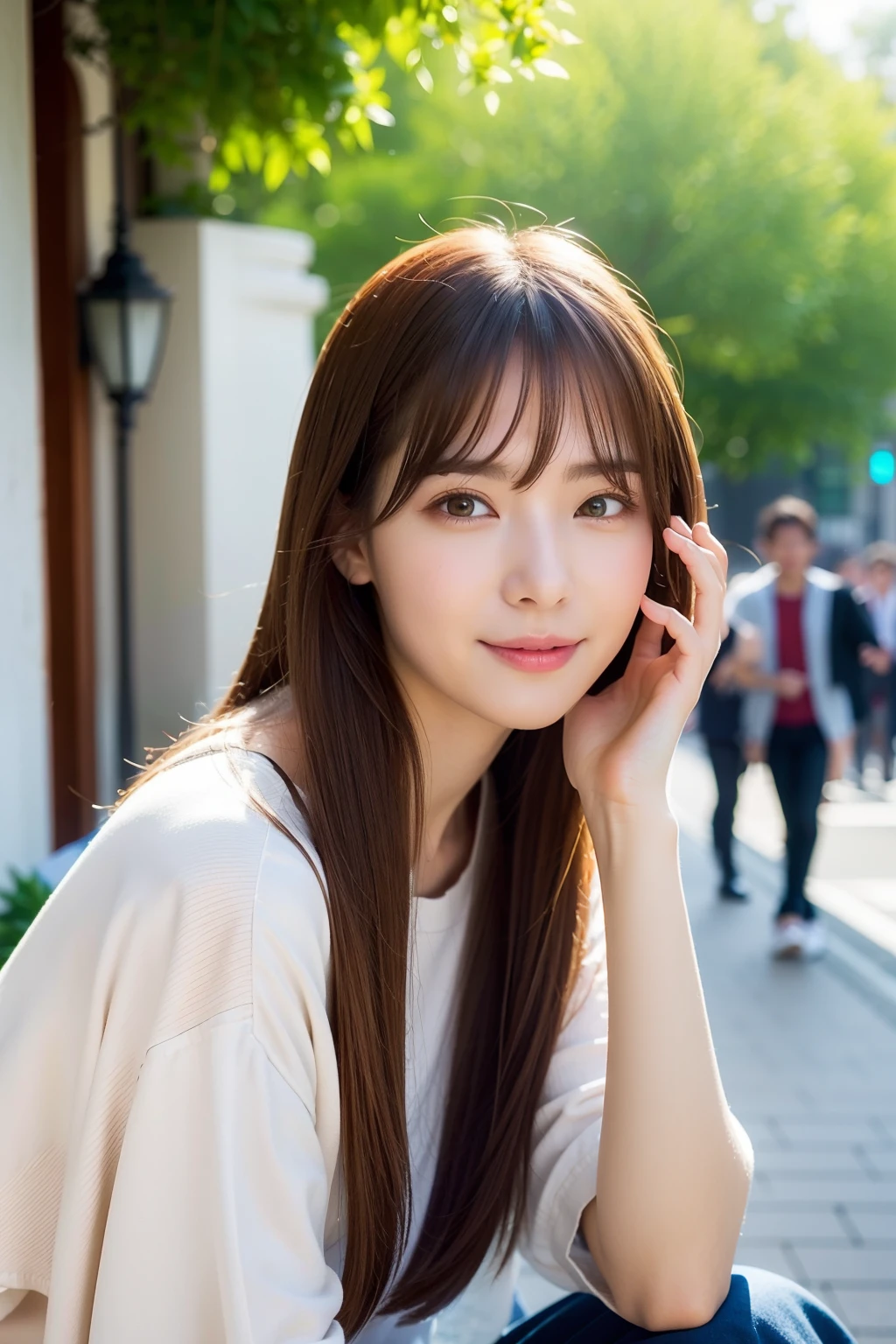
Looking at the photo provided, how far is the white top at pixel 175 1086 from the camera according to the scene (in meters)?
1.34

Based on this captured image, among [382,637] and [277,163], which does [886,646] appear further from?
[382,637]

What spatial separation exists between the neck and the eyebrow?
18.1ft

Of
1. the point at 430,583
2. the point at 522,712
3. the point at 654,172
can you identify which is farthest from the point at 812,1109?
the point at 654,172

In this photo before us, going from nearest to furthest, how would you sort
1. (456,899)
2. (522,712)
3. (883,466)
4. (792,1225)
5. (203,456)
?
1. (522,712)
2. (456,899)
3. (792,1225)
4. (203,456)
5. (883,466)

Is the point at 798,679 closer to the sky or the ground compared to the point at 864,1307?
closer to the sky

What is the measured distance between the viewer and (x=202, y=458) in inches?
260

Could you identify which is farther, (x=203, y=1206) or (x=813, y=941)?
(x=813, y=941)

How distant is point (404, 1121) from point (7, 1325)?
1.58 ft

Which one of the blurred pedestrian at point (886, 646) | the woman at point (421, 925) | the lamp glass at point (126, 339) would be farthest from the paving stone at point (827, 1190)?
the blurred pedestrian at point (886, 646)

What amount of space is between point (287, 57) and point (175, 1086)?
3296 mm

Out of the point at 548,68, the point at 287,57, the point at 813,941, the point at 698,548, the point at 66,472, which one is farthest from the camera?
the point at 813,941

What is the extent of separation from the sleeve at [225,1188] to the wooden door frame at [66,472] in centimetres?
417

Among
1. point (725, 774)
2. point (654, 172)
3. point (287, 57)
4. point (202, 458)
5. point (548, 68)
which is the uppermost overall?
point (654, 172)

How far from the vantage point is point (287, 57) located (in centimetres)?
391
